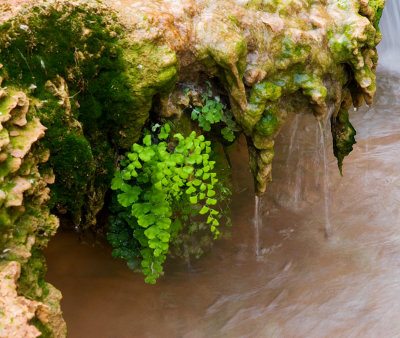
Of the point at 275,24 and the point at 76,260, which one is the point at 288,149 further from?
the point at 76,260

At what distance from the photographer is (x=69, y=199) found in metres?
3.59

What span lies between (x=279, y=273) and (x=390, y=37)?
6.13m

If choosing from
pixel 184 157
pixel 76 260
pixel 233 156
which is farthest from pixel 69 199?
pixel 233 156

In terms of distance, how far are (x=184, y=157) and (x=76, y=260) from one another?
5.50 feet

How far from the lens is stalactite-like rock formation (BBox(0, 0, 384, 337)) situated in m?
2.92

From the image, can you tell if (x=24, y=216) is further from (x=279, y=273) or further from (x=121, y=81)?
(x=279, y=273)

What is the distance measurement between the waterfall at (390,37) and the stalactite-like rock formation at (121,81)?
15.5ft

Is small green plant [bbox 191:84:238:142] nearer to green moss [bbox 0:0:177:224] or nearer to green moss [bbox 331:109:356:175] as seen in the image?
green moss [bbox 0:0:177:224]

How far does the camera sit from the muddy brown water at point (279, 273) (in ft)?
15.1

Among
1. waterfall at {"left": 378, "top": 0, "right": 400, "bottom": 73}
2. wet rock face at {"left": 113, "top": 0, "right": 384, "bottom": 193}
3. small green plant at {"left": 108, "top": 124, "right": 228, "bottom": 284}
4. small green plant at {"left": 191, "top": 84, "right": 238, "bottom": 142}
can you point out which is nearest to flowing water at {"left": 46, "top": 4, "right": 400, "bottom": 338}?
small green plant at {"left": 108, "top": 124, "right": 228, "bottom": 284}

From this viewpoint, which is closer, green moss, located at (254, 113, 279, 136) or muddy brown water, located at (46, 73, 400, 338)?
green moss, located at (254, 113, 279, 136)

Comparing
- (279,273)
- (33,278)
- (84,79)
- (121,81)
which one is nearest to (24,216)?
(33,278)

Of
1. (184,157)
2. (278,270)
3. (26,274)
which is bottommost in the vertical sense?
(278,270)

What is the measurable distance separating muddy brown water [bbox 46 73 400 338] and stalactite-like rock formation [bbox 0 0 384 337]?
3.11 ft
